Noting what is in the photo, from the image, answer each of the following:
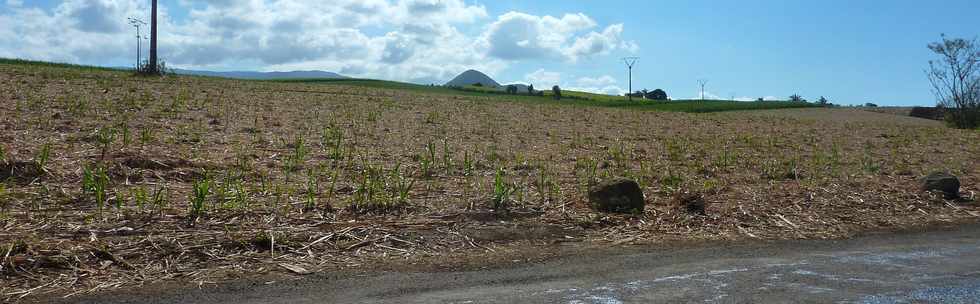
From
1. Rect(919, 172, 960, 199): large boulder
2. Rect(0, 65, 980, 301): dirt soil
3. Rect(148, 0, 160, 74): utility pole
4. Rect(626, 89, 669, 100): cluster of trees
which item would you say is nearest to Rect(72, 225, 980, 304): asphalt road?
Rect(0, 65, 980, 301): dirt soil

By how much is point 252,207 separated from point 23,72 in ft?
78.2

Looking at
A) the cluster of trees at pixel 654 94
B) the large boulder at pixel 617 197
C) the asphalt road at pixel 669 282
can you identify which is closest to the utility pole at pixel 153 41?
the large boulder at pixel 617 197

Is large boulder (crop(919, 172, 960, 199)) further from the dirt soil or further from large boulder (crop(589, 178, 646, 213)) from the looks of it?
large boulder (crop(589, 178, 646, 213))

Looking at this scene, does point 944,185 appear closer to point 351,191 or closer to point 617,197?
point 617,197

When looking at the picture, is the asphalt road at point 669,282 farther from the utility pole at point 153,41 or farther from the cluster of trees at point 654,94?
A: the cluster of trees at point 654,94

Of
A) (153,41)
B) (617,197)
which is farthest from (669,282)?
(153,41)

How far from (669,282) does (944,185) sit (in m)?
7.41

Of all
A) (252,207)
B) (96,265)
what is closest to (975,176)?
(252,207)

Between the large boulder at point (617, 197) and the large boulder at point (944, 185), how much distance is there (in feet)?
17.0

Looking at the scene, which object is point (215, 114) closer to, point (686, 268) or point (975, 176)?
point (686, 268)

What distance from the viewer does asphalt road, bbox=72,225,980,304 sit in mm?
5898

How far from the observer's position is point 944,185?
1148cm

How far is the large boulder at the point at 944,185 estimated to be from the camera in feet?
37.5

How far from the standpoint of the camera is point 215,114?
63.5 ft
